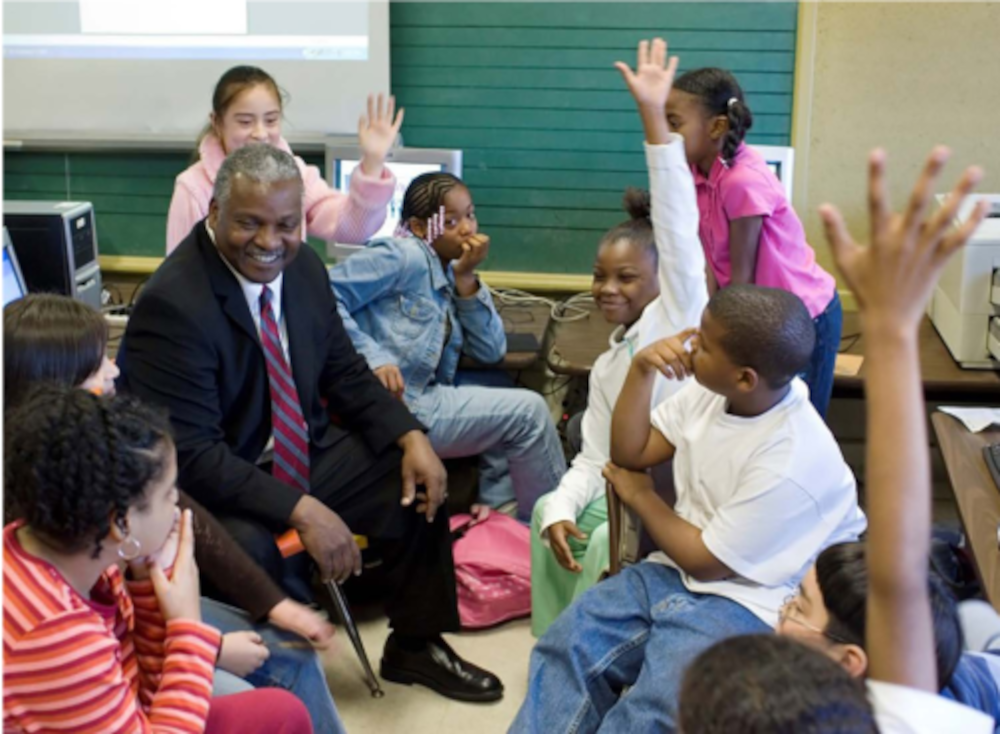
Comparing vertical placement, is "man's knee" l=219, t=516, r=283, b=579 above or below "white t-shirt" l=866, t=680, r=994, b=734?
below

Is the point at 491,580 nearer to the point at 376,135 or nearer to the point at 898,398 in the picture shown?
the point at 376,135

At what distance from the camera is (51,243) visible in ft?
9.64

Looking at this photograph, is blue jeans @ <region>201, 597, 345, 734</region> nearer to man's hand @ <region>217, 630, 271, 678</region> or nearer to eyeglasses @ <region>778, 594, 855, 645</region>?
man's hand @ <region>217, 630, 271, 678</region>

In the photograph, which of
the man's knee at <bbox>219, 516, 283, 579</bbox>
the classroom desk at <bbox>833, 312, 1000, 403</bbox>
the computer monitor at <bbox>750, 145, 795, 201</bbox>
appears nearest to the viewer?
the man's knee at <bbox>219, 516, 283, 579</bbox>

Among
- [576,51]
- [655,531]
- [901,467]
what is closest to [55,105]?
[576,51]

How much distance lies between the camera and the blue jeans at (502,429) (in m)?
2.79

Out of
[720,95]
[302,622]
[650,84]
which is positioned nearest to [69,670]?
[302,622]

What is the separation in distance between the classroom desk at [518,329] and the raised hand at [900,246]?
2017mm

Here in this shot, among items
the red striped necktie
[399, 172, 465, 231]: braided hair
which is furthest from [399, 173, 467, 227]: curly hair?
the red striped necktie

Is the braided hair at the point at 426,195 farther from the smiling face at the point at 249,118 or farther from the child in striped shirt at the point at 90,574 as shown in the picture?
the child in striped shirt at the point at 90,574

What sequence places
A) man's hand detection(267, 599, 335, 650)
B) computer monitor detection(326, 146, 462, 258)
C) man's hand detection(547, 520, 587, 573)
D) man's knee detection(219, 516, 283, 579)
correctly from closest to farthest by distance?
man's hand detection(267, 599, 335, 650)
man's knee detection(219, 516, 283, 579)
man's hand detection(547, 520, 587, 573)
computer monitor detection(326, 146, 462, 258)

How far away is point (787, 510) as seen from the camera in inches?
65.6

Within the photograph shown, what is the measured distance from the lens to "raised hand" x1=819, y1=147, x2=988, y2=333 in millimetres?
918

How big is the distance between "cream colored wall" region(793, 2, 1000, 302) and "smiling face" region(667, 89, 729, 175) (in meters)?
1.22
